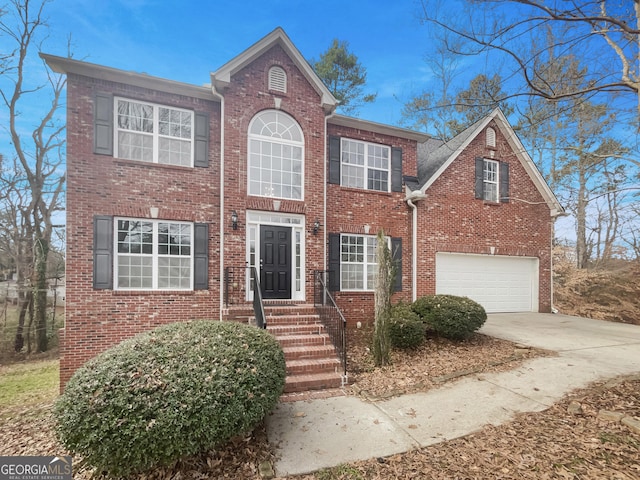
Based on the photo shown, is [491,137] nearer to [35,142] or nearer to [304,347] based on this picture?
[304,347]

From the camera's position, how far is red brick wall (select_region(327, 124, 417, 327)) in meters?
9.01

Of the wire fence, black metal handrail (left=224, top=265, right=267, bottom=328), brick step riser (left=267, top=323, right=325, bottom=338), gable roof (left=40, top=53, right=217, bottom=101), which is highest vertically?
gable roof (left=40, top=53, right=217, bottom=101)

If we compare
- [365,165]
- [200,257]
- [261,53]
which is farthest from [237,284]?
[261,53]

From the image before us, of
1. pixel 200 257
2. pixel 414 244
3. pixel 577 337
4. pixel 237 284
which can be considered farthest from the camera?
pixel 414 244

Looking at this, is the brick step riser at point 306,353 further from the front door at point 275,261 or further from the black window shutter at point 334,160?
the black window shutter at point 334,160

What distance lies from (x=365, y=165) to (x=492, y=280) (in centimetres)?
626

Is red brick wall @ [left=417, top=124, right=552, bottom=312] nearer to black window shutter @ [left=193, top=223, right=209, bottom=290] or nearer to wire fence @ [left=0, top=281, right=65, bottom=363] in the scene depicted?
black window shutter @ [left=193, top=223, right=209, bottom=290]

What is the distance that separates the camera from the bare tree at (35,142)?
1248 cm

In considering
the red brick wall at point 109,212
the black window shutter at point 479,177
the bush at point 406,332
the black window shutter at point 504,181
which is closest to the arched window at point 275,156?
the red brick wall at point 109,212

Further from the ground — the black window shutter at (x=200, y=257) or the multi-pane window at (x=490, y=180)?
the multi-pane window at (x=490, y=180)

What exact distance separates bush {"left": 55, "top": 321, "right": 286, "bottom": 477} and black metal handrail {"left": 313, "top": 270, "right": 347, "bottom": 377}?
219 cm

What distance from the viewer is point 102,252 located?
6758mm

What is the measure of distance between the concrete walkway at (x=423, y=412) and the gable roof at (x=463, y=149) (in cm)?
→ 572

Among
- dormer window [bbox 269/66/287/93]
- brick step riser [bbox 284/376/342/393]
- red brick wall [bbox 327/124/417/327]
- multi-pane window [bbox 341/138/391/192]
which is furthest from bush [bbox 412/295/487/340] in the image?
dormer window [bbox 269/66/287/93]
